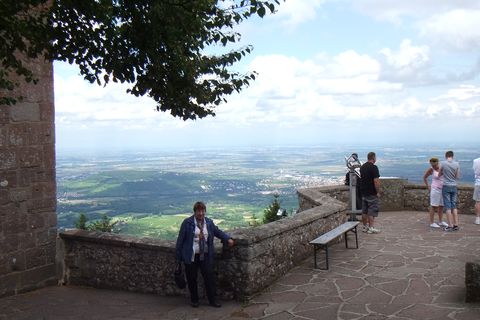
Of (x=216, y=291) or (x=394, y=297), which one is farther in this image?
(x=216, y=291)

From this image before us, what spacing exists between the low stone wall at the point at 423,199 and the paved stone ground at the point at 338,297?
4.34 metres

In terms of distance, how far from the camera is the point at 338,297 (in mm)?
6234

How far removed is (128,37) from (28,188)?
425cm

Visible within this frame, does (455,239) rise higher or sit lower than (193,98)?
lower

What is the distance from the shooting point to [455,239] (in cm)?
966

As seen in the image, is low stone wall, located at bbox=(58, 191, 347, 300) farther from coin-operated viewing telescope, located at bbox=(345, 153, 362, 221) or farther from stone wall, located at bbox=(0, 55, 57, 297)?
coin-operated viewing telescope, located at bbox=(345, 153, 362, 221)

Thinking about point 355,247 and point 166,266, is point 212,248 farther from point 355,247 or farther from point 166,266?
point 355,247

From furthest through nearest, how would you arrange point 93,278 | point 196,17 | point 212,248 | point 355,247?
point 355,247 < point 93,278 < point 212,248 < point 196,17

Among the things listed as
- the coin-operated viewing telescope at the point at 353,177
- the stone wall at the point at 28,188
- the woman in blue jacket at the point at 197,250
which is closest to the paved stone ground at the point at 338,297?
the woman in blue jacket at the point at 197,250

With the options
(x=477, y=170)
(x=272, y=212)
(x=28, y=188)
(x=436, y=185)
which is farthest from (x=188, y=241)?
(x=477, y=170)

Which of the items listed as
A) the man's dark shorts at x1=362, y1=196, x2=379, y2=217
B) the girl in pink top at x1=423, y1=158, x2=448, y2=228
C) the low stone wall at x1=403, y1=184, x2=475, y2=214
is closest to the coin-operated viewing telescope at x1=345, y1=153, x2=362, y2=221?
the man's dark shorts at x1=362, y1=196, x2=379, y2=217

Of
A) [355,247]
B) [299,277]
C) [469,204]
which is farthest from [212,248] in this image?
[469,204]

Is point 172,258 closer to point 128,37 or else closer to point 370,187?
point 128,37

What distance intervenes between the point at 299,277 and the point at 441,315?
92.8 inches
